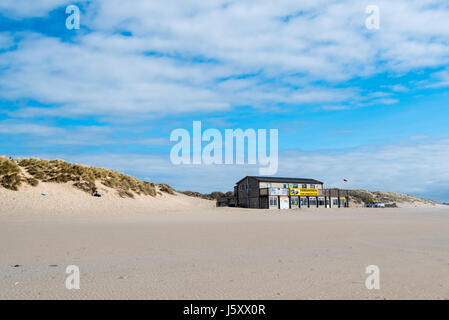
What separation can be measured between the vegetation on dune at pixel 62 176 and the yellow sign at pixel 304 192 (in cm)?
2242

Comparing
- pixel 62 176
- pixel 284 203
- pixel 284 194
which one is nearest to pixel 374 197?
pixel 284 194

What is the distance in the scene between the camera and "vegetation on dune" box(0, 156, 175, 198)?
33312 millimetres

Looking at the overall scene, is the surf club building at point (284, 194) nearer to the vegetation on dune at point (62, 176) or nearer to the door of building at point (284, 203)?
the door of building at point (284, 203)

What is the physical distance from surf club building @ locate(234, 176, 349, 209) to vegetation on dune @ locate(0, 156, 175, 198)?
17401 millimetres

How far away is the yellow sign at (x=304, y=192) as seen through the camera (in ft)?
193

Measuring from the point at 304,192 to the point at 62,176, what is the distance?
36.2 metres

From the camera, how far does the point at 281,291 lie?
19.8 feet

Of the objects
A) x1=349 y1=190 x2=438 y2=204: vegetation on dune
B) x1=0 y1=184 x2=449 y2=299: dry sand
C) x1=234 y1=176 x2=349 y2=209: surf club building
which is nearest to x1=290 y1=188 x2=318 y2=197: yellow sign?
x1=234 y1=176 x2=349 y2=209: surf club building

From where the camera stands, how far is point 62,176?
123 feet
